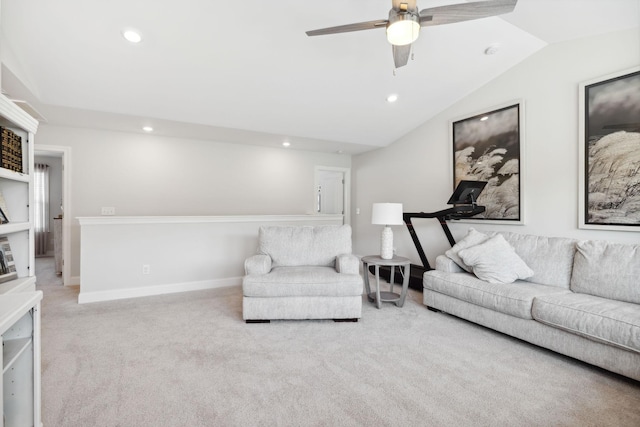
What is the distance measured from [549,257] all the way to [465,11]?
2281mm

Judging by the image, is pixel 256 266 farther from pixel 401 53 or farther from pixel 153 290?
pixel 401 53

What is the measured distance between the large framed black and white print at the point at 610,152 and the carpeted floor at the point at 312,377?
4.88 feet

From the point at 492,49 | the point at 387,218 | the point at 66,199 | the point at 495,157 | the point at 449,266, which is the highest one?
the point at 492,49

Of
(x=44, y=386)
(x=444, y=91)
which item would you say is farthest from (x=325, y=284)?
(x=444, y=91)

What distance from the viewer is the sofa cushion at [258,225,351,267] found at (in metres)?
3.48

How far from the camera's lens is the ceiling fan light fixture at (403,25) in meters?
1.97

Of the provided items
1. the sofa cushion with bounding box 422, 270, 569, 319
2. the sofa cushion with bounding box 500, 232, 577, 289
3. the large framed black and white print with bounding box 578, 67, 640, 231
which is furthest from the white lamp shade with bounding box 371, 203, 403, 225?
the large framed black and white print with bounding box 578, 67, 640, 231

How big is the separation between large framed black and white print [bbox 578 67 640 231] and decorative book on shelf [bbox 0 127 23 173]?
4388 millimetres

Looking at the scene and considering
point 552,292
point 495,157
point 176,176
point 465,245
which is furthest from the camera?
point 176,176

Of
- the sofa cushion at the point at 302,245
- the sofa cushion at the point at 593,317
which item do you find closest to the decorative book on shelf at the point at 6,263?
the sofa cushion at the point at 302,245

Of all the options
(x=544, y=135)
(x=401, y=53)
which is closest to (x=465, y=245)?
(x=544, y=135)

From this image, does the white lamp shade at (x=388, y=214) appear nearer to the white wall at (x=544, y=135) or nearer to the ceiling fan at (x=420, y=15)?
the white wall at (x=544, y=135)

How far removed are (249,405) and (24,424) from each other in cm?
99

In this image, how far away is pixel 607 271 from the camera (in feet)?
8.18
